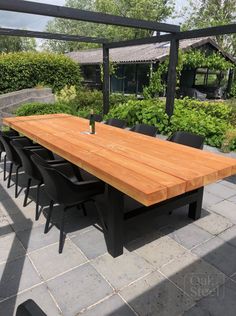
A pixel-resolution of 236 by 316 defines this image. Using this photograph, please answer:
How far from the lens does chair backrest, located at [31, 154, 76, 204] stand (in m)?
2.21

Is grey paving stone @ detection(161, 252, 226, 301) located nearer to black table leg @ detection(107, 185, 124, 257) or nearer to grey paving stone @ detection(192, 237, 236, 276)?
grey paving stone @ detection(192, 237, 236, 276)

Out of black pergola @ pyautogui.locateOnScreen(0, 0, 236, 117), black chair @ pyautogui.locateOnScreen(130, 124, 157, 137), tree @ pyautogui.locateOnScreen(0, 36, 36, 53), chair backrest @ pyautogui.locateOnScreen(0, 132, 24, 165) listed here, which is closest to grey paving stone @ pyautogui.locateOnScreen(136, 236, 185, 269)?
black chair @ pyautogui.locateOnScreen(130, 124, 157, 137)

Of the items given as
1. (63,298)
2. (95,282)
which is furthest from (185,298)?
(63,298)

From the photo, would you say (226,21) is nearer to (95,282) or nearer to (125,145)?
(125,145)

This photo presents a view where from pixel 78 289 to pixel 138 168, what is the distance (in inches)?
38.6

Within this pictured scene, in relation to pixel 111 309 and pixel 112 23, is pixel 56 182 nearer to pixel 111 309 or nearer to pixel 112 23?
pixel 111 309

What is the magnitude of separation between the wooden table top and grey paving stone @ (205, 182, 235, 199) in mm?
1098

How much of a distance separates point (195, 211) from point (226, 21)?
61.7 feet

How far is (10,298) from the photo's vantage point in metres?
1.83

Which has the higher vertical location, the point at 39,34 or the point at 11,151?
the point at 39,34

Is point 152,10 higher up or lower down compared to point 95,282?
higher up

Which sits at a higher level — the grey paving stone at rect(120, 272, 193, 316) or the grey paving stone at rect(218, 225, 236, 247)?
the grey paving stone at rect(218, 225, 236, 247)

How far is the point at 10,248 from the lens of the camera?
7.75 feet

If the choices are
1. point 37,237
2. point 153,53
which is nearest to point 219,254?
point 37,237
